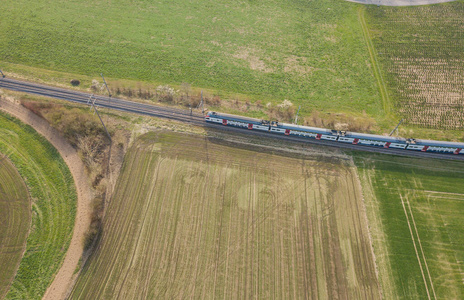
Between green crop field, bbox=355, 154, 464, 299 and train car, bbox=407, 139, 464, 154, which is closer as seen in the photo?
green crop field, bbox=355, 154, 464, 299

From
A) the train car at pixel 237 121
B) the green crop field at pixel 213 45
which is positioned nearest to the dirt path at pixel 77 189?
the green crop field at pixel 213 45

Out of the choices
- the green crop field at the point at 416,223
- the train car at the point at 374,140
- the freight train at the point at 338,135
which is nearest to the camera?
the green crop field at the point at 416,223

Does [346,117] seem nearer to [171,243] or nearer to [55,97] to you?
[171,243]

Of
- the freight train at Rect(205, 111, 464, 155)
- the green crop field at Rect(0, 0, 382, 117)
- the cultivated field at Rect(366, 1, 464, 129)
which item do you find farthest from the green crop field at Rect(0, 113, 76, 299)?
the cultivated field at Rect(366, 1, 464, 129)

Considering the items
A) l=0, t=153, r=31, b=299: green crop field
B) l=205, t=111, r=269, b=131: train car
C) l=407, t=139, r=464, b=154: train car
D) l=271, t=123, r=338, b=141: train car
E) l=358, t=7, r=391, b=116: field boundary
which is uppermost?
l=358, t=7, r=391, b=116: field boundary

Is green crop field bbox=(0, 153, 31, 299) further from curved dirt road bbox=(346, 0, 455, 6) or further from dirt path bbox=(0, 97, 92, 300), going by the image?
curved dirt road bbox=(346, 0, 455, 6)

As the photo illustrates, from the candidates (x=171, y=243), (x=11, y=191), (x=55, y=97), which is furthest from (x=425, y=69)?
(x=11, y=191)

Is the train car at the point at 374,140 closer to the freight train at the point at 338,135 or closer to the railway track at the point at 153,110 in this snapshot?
the freight train at the point at 338,135
